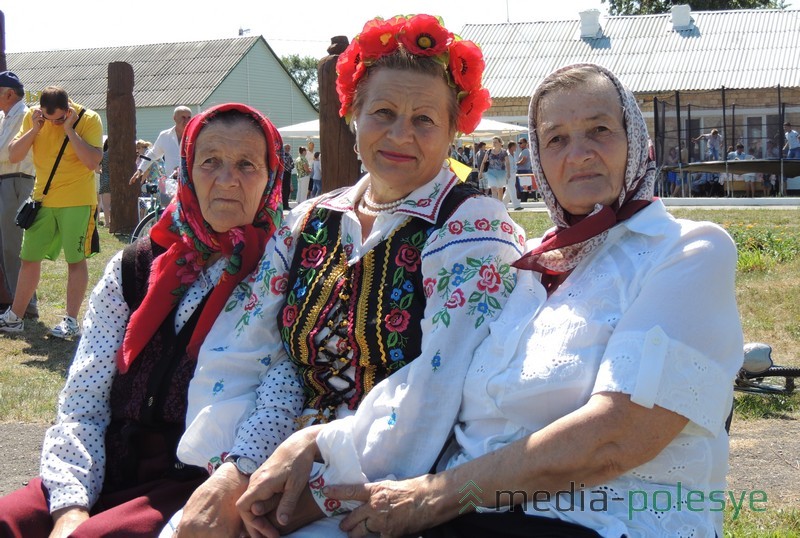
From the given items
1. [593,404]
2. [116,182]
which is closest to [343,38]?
[593,404]

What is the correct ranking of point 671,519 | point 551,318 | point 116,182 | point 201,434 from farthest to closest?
point 116,182 < point 201,434 < point 551,318 < point 671,519

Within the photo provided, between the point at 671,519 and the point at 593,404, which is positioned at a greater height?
the point at 593,404

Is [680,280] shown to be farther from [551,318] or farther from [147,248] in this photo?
[147,248]

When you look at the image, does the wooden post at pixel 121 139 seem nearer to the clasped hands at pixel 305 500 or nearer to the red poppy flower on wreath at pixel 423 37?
the red poppy flower on wreath at pixel 423 37

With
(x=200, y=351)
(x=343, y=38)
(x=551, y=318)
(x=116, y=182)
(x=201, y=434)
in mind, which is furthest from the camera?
(x=116, y=182)

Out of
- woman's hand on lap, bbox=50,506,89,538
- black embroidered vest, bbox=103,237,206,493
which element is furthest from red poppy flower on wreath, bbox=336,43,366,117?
woman's hand on lap, bbox=50,506,89,538

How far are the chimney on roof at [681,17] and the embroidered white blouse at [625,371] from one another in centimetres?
3162

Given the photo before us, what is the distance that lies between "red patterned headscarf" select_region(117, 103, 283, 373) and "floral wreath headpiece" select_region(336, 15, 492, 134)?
14.2 inches

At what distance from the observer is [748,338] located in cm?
603

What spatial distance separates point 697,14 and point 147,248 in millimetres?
32776

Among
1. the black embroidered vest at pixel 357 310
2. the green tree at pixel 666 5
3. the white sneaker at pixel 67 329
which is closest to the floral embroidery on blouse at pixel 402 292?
the black embroidered vest at pixel 357 310

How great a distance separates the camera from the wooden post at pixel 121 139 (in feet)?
45.5

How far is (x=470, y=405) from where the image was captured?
2184mm

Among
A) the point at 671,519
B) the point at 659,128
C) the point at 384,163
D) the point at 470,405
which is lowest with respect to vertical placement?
the point at 659,128
